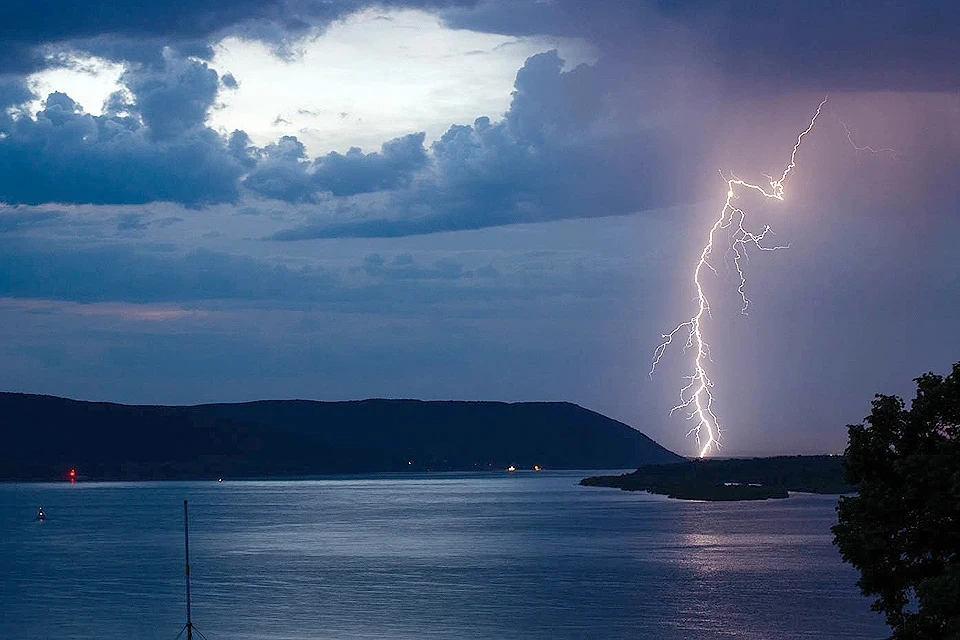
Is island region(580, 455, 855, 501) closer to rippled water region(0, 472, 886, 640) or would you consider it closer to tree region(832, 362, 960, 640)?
rippled water region(0, 472, 886, 640)

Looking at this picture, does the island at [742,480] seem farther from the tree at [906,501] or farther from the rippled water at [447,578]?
the tree at [906,501]

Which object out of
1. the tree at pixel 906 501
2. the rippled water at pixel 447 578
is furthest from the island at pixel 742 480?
the tree at pixel 906 501

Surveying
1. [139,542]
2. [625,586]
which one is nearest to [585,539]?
[625,586]

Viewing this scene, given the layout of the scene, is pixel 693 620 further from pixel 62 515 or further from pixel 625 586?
pixel 62 515

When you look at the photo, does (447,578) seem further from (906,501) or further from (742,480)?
(742,480)

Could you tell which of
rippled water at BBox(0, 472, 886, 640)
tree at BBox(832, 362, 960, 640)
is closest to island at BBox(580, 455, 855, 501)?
rippled water at BBox(0, 472, 886, 640)

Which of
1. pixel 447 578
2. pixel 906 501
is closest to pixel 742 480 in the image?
pixel 447 578
